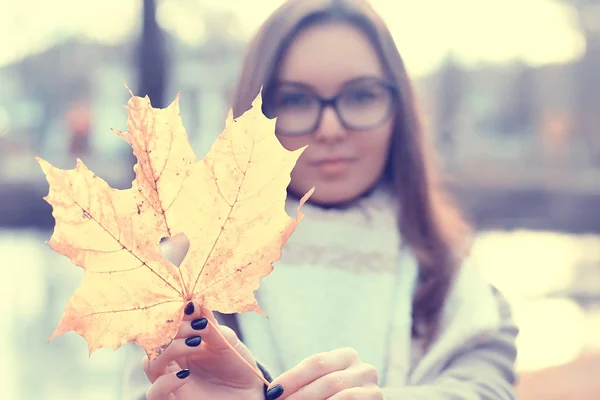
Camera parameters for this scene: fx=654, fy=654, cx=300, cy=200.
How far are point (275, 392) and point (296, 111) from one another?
0.50 metres

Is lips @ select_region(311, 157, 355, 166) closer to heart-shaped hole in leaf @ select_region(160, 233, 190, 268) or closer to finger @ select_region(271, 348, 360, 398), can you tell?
heart-shaped hole in leaf @ select_region(160, 233, 190, 268)

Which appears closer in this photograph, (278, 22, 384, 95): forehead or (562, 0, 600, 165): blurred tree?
(278, 22, 384, 95): forehead

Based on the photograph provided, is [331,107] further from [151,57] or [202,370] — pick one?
[151,57]

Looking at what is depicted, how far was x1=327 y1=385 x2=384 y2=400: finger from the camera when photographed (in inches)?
25.7

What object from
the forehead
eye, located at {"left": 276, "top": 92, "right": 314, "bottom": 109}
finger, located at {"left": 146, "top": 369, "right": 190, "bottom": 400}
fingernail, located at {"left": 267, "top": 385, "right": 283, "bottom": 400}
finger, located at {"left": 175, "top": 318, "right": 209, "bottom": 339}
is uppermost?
Result: the forehead

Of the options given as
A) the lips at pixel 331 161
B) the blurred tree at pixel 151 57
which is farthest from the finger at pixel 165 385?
the blurred tree at pixel 151 57

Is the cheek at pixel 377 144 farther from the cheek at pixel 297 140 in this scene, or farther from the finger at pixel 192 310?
the finger at pixel 192 310

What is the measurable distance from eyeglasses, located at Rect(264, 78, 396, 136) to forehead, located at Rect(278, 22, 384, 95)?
1 centimetres

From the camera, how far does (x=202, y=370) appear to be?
27.8 inches

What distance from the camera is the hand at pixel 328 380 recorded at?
646mm

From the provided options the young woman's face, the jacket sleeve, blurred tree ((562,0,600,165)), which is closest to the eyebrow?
the young woman's face

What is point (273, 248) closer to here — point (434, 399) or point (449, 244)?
point (434, 399)

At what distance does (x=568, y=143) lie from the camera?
13992mm

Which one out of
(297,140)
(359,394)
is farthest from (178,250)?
(359,394)
